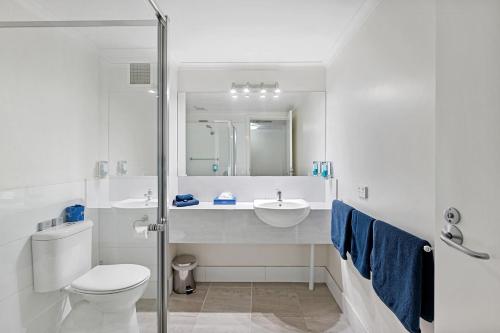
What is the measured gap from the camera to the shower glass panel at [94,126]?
716 mm

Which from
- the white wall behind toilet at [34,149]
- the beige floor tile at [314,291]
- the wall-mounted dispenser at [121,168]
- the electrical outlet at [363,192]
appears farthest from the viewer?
the beige floor tile at [314,291]

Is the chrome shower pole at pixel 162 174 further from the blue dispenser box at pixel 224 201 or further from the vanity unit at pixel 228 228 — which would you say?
the blue dispenser box at pixel 224 201

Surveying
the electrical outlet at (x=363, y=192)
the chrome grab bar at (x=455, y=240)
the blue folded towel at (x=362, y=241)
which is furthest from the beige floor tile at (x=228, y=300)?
the chrome grab bar at (x=455, y=240)

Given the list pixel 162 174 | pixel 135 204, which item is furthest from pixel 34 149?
pixel 162 174

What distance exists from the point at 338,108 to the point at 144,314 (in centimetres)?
212

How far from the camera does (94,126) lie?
1.02 metres

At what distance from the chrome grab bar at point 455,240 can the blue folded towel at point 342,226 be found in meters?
1.12

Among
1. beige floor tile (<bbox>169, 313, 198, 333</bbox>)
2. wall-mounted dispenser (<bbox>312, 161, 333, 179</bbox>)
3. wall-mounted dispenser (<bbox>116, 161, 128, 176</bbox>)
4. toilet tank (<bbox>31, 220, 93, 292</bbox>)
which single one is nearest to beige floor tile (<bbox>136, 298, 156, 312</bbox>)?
toilet tank (<bbox>31, 220, 93, 292</bbox>)

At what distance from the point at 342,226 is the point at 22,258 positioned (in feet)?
6.16

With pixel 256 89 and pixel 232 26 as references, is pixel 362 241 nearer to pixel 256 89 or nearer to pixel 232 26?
pixel 232 26

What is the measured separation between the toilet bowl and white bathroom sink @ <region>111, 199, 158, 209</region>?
250mm

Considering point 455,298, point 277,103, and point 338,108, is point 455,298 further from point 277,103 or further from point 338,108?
point 277,103

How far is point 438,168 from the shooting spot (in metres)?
0.98

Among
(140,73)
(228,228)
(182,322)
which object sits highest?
(140,73)
